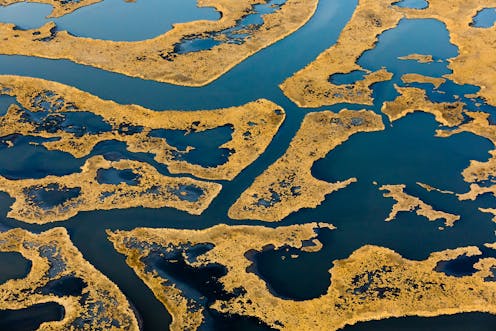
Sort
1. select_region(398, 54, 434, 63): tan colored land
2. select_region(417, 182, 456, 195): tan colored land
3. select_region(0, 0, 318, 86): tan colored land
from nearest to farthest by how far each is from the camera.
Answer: select_region(417, 182, 456, 195): tan colored land
select_region(0, 0, 318, 86): tan colored land
select_region(398, 54, 434, 63): tan colored land

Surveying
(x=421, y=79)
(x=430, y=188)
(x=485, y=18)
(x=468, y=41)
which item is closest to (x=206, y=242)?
(x=430, y=188)

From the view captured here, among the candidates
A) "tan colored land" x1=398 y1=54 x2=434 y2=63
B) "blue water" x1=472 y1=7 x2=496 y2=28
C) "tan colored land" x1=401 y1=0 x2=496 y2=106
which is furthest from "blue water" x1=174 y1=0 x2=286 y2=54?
"blue water" x1=472 y1=7 x2=496 y2=28

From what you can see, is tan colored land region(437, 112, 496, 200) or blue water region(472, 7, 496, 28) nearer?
tan colored land region(437, 112, 496, 200)

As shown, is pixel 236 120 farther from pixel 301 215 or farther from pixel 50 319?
pixel 50 319

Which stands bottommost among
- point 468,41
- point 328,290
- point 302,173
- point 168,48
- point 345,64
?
point 328,290

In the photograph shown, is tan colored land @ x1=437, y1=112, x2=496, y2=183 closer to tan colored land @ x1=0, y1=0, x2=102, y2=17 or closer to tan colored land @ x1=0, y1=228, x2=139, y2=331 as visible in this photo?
tan colored land @ x1=0, y1=228, x2=139, y2=331

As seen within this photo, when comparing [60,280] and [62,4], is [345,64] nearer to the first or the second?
[60,280]

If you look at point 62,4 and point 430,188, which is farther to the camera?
point 62,4
